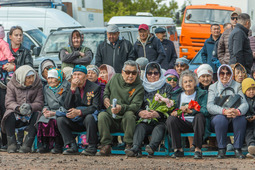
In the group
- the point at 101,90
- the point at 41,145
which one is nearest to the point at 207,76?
the point at 101,90

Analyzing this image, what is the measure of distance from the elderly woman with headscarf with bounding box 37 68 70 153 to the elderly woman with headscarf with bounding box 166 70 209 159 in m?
1.80

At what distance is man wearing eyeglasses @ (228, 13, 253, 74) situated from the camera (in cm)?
927

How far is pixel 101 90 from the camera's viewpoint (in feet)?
29.4

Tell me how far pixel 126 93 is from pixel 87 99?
0.64 meters

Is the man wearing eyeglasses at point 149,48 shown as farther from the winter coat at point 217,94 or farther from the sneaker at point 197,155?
the sneaker at point 197,155

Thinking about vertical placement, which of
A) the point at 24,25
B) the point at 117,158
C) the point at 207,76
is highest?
the point at 24,25

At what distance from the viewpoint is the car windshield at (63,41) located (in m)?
13.6

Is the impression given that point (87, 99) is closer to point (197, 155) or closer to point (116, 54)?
point (197, 155)

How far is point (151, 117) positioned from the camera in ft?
27.4

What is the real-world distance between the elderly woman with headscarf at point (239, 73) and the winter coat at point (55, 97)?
2729 millimetres

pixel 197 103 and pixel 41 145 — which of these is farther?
pixel 41 145

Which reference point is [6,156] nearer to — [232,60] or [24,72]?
[24,72]

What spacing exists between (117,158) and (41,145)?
1507 mm

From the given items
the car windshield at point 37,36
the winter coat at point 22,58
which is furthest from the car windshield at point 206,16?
the winter coat at point 22,58
